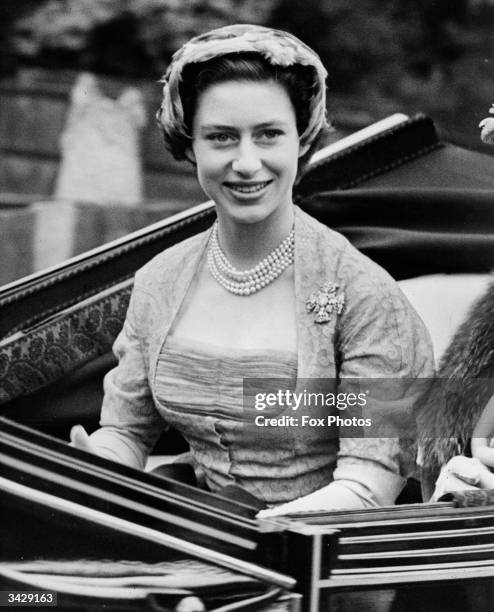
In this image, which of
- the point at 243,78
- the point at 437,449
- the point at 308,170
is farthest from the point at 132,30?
the point at 437,449

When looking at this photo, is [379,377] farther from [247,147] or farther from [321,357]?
[247,147]

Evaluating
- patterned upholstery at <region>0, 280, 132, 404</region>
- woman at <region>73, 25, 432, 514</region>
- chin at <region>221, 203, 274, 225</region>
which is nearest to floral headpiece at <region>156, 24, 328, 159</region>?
woman at <region>73, 25, 432, 514</region>

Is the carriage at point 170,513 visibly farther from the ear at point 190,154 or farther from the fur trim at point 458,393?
the ear at point 190,154

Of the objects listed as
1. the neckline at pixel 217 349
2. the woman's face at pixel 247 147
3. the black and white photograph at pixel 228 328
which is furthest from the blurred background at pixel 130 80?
the neckline at pixel 217 349

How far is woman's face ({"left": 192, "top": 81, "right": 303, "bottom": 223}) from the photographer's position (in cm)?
166

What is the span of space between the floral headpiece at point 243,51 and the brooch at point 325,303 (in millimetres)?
205

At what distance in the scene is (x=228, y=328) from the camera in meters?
1.75

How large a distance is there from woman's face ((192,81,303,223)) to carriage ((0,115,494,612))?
230mm

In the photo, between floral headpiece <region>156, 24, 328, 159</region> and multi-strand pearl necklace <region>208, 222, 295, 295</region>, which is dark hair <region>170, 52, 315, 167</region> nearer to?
floral headpiece <region>156, 24, 328, 159</region>

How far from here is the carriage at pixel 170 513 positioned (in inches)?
58.9

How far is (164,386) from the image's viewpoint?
177 centimetres

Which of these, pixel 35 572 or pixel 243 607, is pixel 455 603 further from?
pixel 35 572

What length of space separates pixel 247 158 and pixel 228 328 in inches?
9.3

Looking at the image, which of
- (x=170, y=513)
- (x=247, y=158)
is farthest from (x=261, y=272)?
(x=170, y=513)
